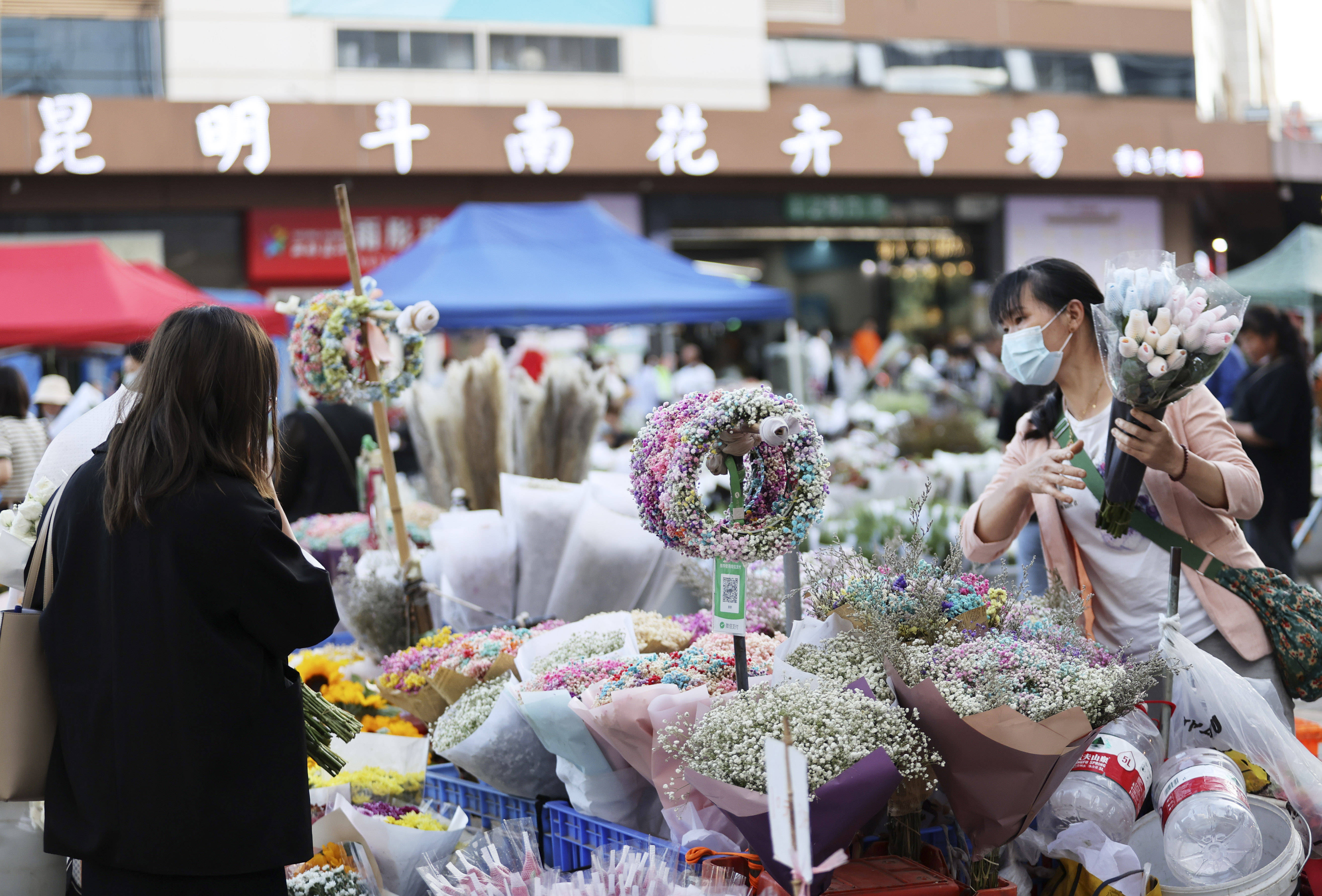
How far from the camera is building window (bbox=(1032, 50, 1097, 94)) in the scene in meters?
16.9

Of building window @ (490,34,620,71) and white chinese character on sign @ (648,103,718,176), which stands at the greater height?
building window @ (490,34,620,71)

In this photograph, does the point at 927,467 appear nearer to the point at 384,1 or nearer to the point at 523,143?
the point at 523,143

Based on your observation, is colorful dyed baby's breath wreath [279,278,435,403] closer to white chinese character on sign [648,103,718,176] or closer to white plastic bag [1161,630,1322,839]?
white plastic bag [1161,630,1322,839]

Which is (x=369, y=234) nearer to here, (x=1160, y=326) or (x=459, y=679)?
(x=459, y=679)

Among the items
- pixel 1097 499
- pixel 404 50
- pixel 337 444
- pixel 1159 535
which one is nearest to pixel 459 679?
pixel 1097 499

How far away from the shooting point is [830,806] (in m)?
1.90

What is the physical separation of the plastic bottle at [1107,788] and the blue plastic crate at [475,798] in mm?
1130

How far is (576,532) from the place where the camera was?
141 inches

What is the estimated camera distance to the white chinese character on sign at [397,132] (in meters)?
13.8

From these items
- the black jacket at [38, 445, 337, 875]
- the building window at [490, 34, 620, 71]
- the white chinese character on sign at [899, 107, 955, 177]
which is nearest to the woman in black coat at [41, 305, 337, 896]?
the black jacket at [38, 445, 337, 875]

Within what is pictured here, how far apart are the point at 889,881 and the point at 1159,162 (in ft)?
53.8

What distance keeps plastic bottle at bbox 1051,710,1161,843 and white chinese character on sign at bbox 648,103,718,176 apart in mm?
12856

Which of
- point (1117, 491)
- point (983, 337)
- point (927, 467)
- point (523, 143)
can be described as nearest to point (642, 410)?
point (523, 143)

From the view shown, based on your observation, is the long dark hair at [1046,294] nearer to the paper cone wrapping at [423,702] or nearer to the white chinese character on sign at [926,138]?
the paper cone wrapping at [423,702]
